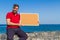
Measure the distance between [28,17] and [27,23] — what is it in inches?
8.6

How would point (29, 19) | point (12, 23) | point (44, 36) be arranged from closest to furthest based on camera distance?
point (12, 23) → point (29, 19) → point (44, 36)

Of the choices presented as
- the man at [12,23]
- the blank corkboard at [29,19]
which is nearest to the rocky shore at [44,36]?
the blank corkboard at [29,19]

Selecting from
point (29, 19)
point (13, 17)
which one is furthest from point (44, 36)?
point (13, 17)

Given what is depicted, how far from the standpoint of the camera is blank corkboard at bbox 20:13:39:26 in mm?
9148

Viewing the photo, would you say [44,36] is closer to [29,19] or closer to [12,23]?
[29,19]

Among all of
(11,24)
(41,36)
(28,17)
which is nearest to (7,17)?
(11,24)

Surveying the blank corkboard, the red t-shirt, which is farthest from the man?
the blank corkboard

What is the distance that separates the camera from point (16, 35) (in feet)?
30.7

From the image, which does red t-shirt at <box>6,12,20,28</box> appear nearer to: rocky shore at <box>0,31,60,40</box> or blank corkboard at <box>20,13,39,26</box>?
blank corkboard at <box>20,13,39,26</box>

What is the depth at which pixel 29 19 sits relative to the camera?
928 cm

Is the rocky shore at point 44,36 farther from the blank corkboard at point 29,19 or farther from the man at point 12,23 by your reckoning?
the man at point 12,23

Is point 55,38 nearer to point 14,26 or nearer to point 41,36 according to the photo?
point 41,36

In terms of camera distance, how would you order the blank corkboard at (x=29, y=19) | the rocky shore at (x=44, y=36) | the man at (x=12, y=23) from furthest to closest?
the rocky shore at (x=44, y=36)
the blank corkboard at (x=29, y=19)
the man at (x=12, y=23)

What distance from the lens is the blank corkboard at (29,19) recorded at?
9.15 meters
